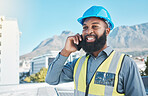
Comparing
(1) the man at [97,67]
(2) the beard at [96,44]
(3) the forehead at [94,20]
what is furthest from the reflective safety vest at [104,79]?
(3) the forehead at [94,20]

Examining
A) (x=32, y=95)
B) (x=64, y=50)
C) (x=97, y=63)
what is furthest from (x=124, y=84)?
(x=32, y=95)

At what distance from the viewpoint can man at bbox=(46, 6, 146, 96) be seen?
967mm

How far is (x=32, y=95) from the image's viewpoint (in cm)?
344

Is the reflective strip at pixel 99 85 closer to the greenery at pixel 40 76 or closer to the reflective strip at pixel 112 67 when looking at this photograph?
the reflective strip at pixel 112 67

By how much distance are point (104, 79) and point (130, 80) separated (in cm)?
17

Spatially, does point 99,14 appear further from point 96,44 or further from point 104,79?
point 104,79

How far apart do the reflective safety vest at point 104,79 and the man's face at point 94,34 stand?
0.13 metres

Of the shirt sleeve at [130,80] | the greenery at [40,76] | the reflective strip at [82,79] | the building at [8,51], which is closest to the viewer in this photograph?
the shirt sleeve at [130,80]

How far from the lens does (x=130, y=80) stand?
37.4 inches

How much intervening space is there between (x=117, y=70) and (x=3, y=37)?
1679 inches

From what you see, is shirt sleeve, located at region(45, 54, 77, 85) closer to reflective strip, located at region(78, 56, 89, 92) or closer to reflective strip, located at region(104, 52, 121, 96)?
reflective strip, located at region(78, 56, 89, 92)

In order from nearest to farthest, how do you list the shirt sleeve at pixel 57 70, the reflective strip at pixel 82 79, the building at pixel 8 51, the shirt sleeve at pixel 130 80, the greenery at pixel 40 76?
the shirt sleeve at pixel 130 80 → the reflective strip at pixel 82 79 → the shirt sleeve at pixel 57 70 → the greenery at pixel 40 76 → the building at pixel 8 51

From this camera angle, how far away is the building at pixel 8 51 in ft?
122

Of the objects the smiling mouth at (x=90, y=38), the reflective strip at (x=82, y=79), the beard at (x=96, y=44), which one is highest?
the smiling mouth at (x=90, y=38)
